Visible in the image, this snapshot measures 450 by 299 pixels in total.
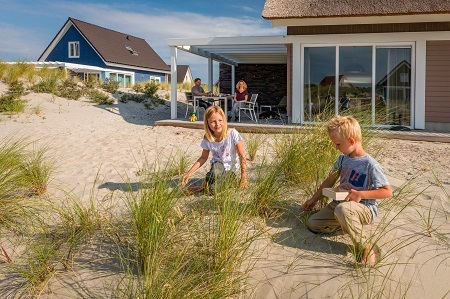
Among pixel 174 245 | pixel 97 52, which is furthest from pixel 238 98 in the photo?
pixel 97 52

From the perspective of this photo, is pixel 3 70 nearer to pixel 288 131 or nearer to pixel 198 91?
pixel 198 91

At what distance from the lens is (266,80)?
18.5 m

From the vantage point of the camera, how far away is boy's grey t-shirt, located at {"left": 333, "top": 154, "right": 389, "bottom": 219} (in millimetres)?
2912

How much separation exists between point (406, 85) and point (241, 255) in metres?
8.67

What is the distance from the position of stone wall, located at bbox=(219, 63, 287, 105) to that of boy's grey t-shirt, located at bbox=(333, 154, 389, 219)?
1534 centimetres

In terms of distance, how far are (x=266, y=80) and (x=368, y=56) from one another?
869cm

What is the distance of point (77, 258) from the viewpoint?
279 centimetres

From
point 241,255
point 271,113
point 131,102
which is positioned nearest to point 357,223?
point 241,255

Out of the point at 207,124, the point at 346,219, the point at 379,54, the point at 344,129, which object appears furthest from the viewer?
the point at 379,54

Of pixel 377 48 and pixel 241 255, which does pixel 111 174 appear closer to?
pixel 241 255

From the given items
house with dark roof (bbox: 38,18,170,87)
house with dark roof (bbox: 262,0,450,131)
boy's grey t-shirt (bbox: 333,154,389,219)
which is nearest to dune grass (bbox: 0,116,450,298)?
boy's grey t-shirt (bbox: 333,154,389,219)

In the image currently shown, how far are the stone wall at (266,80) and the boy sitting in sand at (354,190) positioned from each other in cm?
1534

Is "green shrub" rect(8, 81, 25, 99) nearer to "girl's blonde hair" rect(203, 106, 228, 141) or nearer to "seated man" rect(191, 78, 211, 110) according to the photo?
"seated man" rect(191, 78, 211, 110)

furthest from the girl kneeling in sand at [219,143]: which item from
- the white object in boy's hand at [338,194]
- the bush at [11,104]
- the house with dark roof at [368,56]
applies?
the bush at [11,104]
